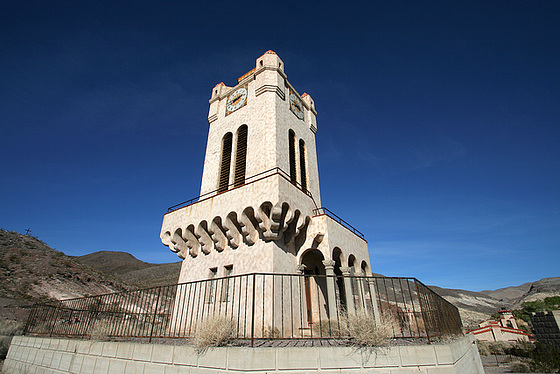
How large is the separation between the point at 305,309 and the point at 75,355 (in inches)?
334

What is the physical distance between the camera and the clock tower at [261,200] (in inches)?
479

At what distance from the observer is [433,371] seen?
5434 mm

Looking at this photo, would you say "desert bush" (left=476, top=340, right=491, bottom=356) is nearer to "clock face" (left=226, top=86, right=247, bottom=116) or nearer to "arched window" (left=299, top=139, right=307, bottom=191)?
"arched window" (left=299, top=139, right=307, bottom=191)

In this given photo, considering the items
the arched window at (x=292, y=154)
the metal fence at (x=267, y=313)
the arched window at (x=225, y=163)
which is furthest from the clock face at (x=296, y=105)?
the metal fence at (x=267, y=313)

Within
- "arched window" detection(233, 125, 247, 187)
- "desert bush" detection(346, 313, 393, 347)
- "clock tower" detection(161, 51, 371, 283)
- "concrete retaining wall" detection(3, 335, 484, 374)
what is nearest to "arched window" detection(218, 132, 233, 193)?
"clock tower" detection(161, 51, 371, 283)

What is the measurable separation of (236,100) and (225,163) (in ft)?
16.6

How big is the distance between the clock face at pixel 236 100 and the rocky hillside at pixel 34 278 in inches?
728

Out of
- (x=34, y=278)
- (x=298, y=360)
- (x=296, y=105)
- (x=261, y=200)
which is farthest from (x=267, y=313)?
(x=34, y=278)

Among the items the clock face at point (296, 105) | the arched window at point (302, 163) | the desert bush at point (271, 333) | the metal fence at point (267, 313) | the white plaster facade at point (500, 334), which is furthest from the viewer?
the white plaster facade at point (500, 334)

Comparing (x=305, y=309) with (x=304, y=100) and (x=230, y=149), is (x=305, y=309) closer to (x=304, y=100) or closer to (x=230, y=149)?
(x=230, y=149)

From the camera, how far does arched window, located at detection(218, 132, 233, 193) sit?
16.3 meters

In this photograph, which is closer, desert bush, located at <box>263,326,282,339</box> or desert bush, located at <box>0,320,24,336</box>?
desert bush, located at <box>263,326,282,339</box>

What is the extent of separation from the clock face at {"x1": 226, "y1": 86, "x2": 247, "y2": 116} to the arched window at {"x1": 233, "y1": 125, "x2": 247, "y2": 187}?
7.07 feet

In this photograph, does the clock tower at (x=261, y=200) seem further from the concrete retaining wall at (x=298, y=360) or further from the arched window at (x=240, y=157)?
the concrete retaining wall at (x=298, y=360)
